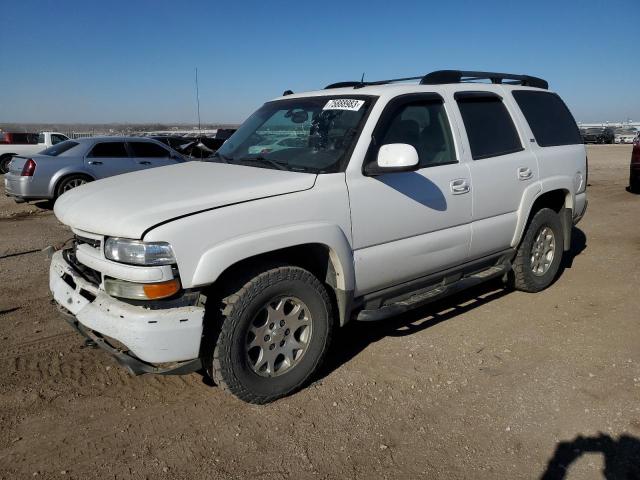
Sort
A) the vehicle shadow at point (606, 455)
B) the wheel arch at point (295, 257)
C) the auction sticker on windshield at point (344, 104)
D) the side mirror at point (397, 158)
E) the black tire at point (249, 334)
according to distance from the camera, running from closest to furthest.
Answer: the vehicle shadow at point (606, 455) → the wheel arch at point (295, 257) → the black tire at point (249, 334) → the side mirror at point (397, 158) → the auction sticker on windshield at point (344, 104)

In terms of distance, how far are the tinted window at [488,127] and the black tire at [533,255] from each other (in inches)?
31.5

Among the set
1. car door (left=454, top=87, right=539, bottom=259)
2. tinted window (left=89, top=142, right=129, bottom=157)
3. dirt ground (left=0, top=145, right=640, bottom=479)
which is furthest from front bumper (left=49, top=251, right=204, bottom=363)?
tinted window (left=89, top=142, right=129, bottom=157)

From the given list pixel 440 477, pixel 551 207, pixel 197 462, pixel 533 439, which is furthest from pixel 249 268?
pixel 551 207

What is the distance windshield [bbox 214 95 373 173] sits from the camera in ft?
12.1

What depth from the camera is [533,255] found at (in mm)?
5305

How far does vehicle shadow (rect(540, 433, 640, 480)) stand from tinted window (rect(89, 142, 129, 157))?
425 inches

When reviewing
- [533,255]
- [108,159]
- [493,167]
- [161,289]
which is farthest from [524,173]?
[108,159]

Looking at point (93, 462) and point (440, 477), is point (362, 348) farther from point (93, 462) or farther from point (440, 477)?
point (93, 462)

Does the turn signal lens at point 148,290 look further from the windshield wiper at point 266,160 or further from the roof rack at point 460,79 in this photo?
the roof rack at point 460,79

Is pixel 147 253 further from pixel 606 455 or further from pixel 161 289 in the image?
pixel 606 455

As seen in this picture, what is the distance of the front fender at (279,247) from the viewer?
9.59ft

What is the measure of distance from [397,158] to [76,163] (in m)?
9.50

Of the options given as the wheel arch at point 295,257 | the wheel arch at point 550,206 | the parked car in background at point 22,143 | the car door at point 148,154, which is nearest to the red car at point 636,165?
the wheel arch at point 550,206

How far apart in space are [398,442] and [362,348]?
122cm
